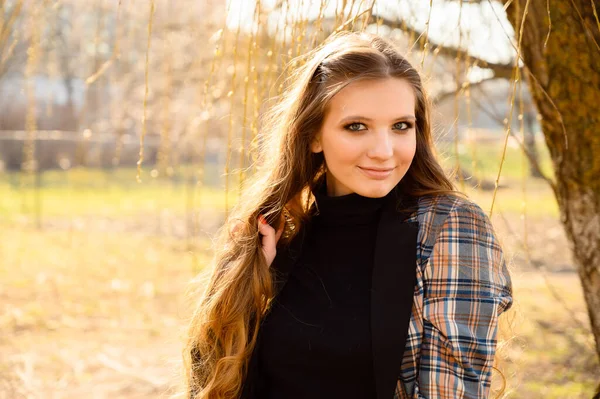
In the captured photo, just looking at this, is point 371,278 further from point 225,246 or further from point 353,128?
point 225,246

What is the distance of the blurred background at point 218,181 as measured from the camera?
6.70 ft

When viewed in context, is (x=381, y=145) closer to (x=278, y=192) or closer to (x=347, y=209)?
(x=347, y=209)

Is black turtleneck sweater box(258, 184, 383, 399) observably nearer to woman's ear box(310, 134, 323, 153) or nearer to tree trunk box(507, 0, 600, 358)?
woman's ear box(310, 134, 323, 153)

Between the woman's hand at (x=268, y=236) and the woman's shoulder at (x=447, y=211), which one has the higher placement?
the woman's shoulder at (x=447, y=211)

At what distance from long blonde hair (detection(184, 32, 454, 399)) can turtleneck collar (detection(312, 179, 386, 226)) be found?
0.22ft

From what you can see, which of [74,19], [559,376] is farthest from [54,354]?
[74,19]

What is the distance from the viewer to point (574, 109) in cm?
210

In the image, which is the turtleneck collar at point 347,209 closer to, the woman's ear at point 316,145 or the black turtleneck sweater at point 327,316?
the black turtleneck sweater at point 327,316

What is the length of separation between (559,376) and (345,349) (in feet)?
→ 9.12

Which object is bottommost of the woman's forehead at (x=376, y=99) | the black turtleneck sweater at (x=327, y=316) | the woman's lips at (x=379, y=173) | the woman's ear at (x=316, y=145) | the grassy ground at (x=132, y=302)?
the grassy ground at (x=132, y=302)

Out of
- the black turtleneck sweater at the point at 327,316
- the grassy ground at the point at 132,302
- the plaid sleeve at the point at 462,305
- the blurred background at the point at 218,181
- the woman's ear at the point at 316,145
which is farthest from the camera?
the grassy ground at the point at 132,302

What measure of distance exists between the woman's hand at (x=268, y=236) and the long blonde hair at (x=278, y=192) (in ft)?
0.05

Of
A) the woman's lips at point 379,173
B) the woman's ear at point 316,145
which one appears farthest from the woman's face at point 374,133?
the woman's ear at point 316,145

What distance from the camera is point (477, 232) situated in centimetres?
163
